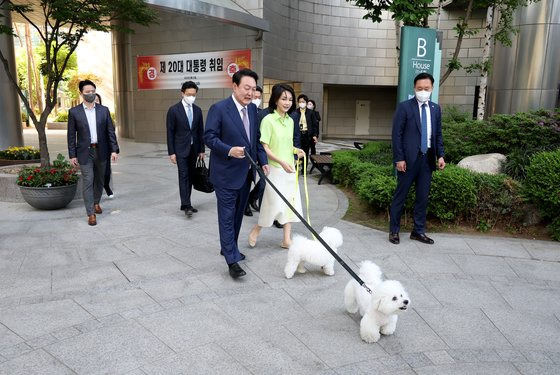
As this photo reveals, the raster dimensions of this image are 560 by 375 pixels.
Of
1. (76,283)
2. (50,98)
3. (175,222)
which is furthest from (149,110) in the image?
(76,283)

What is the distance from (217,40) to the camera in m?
14.5

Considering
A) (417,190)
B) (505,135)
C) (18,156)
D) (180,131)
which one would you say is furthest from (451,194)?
(18,156)

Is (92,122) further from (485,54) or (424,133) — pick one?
(485,54)

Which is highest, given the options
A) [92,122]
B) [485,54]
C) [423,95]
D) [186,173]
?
[485,54]

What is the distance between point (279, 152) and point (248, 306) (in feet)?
5.58

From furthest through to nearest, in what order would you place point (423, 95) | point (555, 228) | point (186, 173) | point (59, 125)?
point (59, 125), point (186, 173), point (555, 228), point (423, 95)

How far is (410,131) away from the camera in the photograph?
484 cm

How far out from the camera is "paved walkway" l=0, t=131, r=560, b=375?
2787 mm

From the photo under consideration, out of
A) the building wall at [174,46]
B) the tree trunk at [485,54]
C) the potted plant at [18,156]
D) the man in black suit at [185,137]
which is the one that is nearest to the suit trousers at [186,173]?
the man in black suit at [185,137]

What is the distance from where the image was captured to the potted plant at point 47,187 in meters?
6.13

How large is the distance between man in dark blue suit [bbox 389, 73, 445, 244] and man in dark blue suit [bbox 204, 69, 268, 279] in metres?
1.77

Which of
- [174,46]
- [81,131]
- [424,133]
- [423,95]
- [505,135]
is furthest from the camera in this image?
[174,46]

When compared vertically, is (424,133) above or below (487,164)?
above

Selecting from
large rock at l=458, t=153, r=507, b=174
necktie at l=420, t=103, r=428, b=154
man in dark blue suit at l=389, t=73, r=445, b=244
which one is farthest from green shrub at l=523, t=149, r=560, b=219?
necktie at l=420, t=103, r=428, b=154
